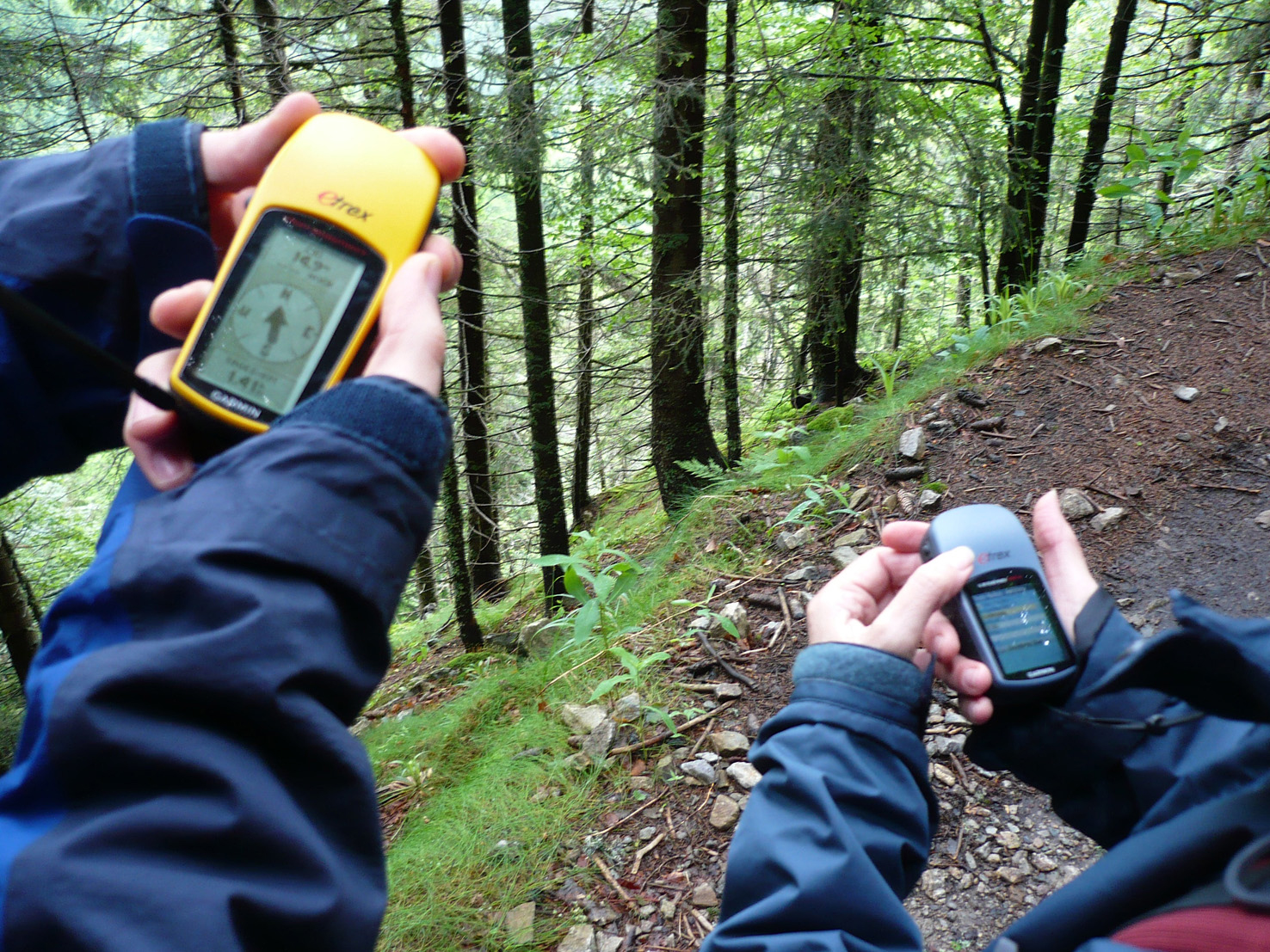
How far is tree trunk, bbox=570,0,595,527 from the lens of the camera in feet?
18.7

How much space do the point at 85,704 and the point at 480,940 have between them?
1.90 metres

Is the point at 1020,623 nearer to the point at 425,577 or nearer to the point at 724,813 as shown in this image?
the point at 724,813

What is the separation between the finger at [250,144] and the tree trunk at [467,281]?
14.3ft

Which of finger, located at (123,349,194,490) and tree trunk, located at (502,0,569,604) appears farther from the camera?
tree trunk, located at (502,0,569,604)

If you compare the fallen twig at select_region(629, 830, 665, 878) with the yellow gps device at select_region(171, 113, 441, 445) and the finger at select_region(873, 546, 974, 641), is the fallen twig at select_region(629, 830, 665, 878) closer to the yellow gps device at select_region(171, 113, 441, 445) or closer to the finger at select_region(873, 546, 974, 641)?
the finger at select_region(873, 546, 974, 641)

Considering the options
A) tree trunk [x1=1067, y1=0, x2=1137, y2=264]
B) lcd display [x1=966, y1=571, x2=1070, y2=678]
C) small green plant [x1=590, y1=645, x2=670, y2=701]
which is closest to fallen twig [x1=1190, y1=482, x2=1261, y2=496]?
lcd display [x1=966, y1=571, x2=1070, y2=678]

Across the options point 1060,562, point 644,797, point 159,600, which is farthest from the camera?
point 644,797

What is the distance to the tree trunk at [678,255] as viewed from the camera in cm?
568

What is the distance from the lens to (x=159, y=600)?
0.82 meters

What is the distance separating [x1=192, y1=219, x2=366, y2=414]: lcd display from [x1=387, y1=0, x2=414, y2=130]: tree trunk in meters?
5.13

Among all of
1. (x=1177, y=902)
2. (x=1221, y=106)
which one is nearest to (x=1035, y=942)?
(x=1177, y=902)

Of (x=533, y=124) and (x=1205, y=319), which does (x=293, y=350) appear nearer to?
(x=533, y=124)

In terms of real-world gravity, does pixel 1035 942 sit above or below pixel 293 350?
below

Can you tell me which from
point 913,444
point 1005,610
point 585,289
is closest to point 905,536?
point 1005,610
